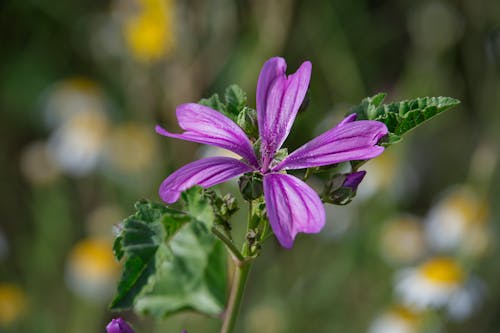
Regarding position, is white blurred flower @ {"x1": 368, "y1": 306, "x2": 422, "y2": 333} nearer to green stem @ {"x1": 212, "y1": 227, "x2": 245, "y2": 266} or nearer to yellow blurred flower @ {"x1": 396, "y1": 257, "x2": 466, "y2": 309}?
yellow blurred flower @ {"x1": 396, "y1": 257, "x2": 466, "y2": 309}

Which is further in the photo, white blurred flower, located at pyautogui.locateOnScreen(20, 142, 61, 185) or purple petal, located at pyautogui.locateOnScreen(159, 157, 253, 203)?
white blurred flower, located at pyautogui.locateOnScreen(20, 142, 61, 185)

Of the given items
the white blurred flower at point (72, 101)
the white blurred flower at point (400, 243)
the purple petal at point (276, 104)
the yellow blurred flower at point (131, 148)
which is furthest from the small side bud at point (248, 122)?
the white blurred flower at point (72, 101)

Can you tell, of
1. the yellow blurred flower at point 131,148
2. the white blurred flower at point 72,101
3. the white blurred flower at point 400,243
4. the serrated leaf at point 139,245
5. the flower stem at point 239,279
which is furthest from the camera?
the white blurred flower at point 72,101

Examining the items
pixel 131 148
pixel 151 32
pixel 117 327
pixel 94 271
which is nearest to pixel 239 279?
pixel 117 327

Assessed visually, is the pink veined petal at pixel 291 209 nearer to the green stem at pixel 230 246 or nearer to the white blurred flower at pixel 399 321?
the green stem at pixel 230 246

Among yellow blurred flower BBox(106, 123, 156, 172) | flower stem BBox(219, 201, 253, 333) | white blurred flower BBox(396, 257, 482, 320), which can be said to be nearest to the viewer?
flower stem BBox(219, 201, 253, 333)

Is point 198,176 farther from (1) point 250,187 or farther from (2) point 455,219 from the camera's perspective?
(2) point 455,219

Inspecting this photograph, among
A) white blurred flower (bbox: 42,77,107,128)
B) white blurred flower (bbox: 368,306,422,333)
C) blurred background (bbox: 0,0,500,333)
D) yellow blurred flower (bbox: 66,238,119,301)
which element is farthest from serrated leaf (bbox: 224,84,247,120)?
white blurred flower (bbox: 42,77,107,128)
